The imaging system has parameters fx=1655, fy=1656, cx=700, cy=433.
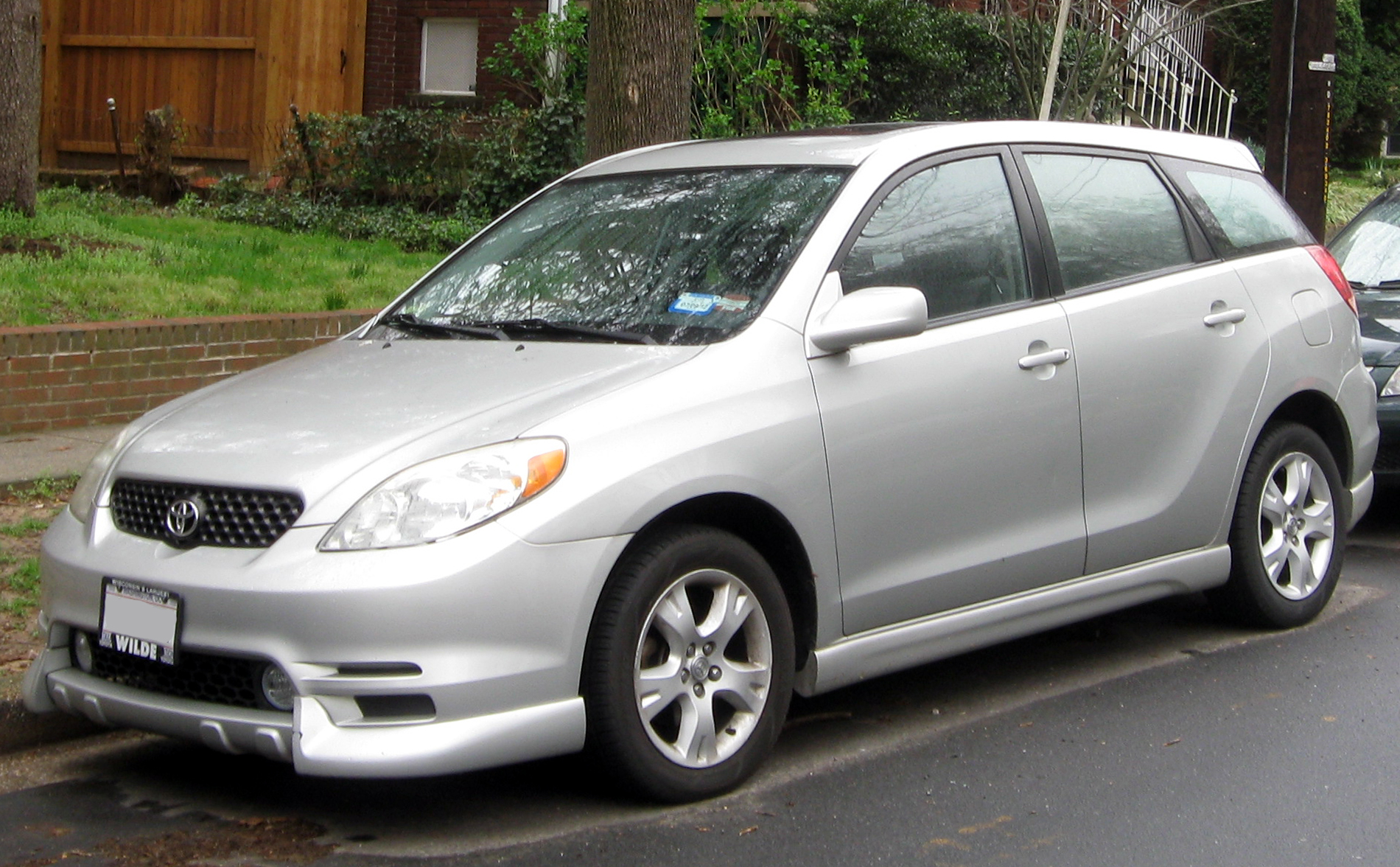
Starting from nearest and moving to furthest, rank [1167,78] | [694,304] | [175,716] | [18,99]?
[175,716] < [694,304] < [18,99] < [1167,78]

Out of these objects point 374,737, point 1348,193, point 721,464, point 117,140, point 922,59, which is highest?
point 922,59

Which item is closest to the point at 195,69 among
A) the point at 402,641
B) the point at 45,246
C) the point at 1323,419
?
the point at 45,246

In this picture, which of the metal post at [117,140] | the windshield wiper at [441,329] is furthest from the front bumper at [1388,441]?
the metal post at [117,140]

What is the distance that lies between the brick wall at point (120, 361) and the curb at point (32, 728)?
11.6 ft

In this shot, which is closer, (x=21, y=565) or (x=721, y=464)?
(x=721, y=464)

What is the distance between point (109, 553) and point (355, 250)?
809cm

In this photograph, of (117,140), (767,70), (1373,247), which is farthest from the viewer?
(767,70)

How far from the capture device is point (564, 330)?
476cm

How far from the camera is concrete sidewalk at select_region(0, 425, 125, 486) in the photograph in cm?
719

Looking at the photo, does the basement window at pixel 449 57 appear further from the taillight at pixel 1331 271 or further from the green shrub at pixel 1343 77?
the taillight at pixel 1331 271

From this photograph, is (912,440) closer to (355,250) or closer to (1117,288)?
(1117,288)

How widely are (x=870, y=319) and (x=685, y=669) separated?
3.53 ft

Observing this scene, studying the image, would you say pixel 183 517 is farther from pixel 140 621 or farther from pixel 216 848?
pixel 216 848

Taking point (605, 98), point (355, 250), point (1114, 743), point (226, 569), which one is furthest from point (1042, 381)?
point (355, 250)
